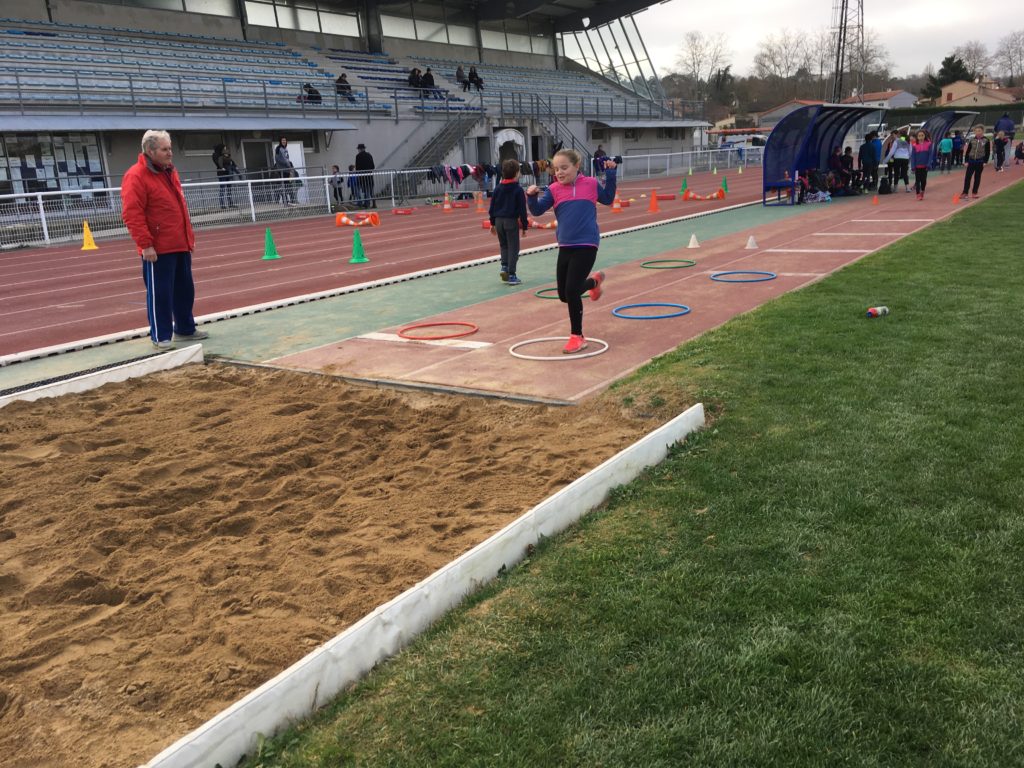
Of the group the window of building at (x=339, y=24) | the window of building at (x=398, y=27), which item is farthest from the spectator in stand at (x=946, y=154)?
the window of building at (x=339, y=24)

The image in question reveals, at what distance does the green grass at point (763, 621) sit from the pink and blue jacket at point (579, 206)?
2.44 meters

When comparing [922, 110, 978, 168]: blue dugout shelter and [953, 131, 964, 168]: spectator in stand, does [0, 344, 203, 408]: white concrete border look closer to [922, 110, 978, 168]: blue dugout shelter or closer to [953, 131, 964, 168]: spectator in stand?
[922, 110, 978, 168]: blue dugout shelter

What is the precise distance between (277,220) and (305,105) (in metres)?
8.53

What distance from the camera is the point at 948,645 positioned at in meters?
2.98

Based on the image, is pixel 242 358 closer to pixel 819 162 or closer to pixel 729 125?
pixel 819 162

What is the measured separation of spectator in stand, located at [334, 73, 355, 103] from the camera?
3512cm

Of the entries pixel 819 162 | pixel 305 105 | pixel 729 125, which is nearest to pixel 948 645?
pixel 819 162

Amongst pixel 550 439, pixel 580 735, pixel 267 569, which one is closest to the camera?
pixel 580 735

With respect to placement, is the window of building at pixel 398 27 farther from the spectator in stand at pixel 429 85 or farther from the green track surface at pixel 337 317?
the green track surface at pixel 337 317

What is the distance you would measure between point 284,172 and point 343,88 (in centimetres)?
845

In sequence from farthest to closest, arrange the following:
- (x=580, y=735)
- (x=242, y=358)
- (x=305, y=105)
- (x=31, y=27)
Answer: (x=305, y=105) < (x=31, y=27) < (x=242, y=358) < (x=580, y=735)

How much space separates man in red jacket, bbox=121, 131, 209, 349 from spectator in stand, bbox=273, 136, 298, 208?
1809 centimetres

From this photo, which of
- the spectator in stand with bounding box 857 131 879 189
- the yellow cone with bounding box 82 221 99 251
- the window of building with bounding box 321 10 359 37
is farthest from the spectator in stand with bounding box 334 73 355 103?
the spectator in stand with bounding box 857 131 879 189

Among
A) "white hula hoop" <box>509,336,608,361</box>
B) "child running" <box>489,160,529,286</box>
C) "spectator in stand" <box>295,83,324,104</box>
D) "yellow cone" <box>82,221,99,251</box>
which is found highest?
"spectator in stand" <box>295,83,324,104</box>
